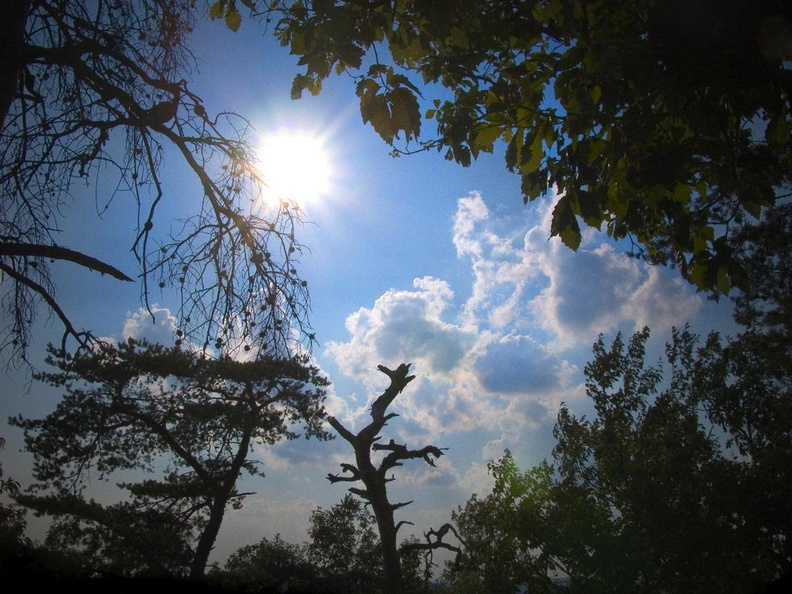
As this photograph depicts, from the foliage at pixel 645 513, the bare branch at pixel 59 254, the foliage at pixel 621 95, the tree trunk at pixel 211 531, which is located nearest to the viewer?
the foliage at pixel 621 95

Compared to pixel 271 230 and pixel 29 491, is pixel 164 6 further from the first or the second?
pixel 29 491

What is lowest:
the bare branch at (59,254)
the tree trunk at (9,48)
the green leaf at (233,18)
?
the bare branch at (59,254)

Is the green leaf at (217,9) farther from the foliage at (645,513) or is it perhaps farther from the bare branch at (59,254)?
the foliage at (645,513)

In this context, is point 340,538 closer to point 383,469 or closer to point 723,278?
point 383,469

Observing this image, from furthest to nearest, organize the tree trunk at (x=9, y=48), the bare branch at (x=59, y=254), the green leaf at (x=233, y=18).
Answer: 1. the bare branch at (x=59, y=254)
2. the green leaf at (x=233, y=18)
3. the tree trunk at (x=9, y=48)

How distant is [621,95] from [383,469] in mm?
11330

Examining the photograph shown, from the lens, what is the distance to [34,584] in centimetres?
460

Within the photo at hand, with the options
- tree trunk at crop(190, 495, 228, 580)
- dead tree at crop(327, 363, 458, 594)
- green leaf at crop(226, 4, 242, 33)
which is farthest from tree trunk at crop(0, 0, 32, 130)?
tree trunk at crop(190, 495, 228, 580)

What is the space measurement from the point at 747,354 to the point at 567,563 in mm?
9568

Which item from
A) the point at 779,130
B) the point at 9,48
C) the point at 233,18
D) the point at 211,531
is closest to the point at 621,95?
the point at 779,130

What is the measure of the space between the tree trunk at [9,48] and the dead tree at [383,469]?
32.8ft

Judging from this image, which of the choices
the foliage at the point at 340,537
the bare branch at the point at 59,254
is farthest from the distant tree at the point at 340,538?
the bare branch at the point at 59,254

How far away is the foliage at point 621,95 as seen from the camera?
166cm

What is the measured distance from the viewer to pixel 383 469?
11922mm
